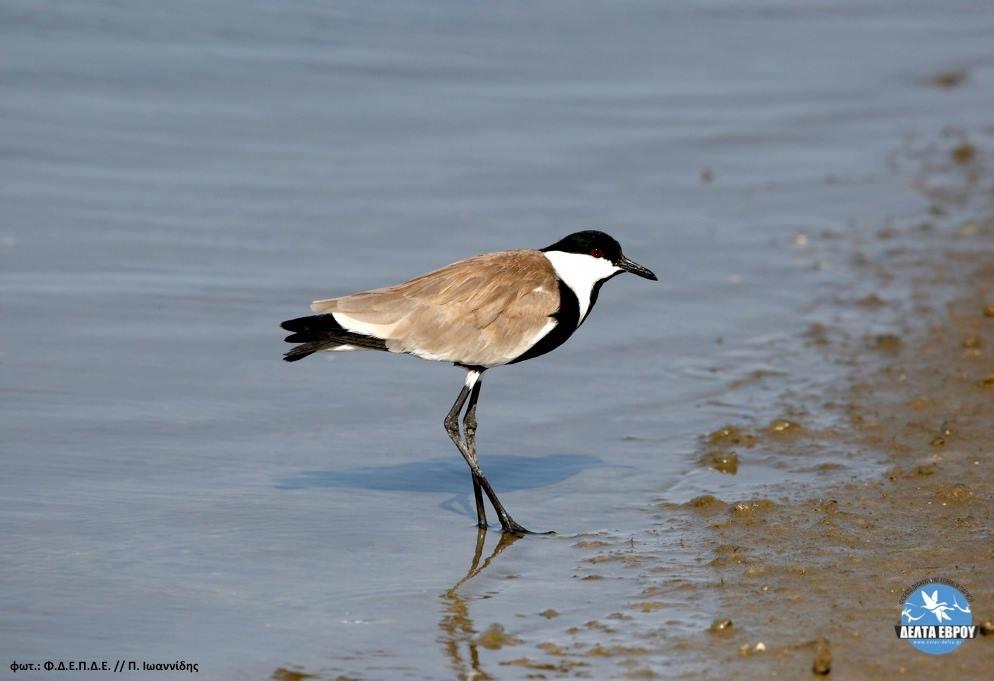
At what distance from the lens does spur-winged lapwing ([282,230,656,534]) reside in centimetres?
729

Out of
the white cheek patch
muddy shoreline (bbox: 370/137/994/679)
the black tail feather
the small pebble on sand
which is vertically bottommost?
Result: the small pebble on sand

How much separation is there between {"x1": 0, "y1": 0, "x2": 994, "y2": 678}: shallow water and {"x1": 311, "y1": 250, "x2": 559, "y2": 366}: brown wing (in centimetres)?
83

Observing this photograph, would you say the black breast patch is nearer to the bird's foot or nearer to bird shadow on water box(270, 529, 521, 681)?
the bird's foot

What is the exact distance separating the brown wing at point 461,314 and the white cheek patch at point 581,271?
0.53ft

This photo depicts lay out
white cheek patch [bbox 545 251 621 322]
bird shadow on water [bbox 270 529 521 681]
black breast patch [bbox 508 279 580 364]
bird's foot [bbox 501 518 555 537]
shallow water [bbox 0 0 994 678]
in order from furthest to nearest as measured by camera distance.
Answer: white cheek patch [bbox 545 251 621 322]
black breast patch [bbox 508 279 580 364]
bird's foot [bbox 501 518 555 537]
shallow water [bbox 0 0 994 678]
bird shadow on water [bbox 270 529 521 681]

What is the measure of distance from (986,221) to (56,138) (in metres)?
7.97

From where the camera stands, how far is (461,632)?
5895 mm

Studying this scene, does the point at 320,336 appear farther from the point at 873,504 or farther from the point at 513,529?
the point at 873,504

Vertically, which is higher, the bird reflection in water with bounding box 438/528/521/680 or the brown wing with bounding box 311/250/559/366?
the brown wing with bounding box 311/250/559/366

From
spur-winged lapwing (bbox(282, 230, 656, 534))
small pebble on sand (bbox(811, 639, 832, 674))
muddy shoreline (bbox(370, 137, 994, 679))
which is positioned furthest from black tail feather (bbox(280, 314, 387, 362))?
small pebble on sand (bbox(811, 639, 832, 674))

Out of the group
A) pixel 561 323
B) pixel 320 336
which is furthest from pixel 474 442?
pixel 320 336

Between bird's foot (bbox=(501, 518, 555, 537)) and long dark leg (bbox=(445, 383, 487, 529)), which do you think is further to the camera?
long dark leg (bbox=(445, 383, 487, 529))

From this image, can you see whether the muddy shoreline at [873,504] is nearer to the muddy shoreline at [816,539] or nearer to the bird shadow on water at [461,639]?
the muddy shoreline at [816,539]

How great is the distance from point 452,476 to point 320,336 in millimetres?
1250
